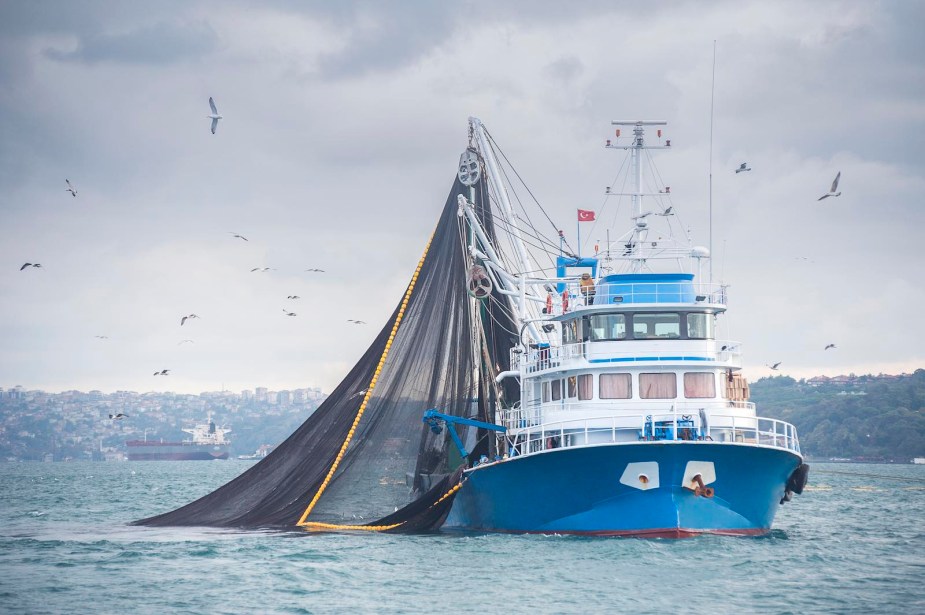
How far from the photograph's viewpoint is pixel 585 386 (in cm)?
3769

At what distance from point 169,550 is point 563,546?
11.7m

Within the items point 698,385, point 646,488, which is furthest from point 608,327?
point 646,488

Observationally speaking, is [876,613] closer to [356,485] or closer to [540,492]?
[540,492]

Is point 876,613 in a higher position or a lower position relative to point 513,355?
lower

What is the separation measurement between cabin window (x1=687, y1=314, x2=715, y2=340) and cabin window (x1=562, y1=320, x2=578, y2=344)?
11.7 ft

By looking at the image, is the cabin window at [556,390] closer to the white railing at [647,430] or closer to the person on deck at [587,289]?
the white railing at [647,430]

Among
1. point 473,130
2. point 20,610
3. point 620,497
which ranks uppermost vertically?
point 473,130

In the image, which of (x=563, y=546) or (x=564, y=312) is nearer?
(x=563, y=546)

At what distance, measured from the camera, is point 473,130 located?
48812 mm

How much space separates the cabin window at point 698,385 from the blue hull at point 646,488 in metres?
2.86

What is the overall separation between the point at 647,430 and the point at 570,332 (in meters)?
5.43

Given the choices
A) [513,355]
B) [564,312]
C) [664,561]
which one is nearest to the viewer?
[664,561]

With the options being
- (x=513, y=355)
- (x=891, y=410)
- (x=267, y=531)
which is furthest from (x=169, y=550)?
(x=891, y=410)

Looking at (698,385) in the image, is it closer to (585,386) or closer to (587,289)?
(585,386)
